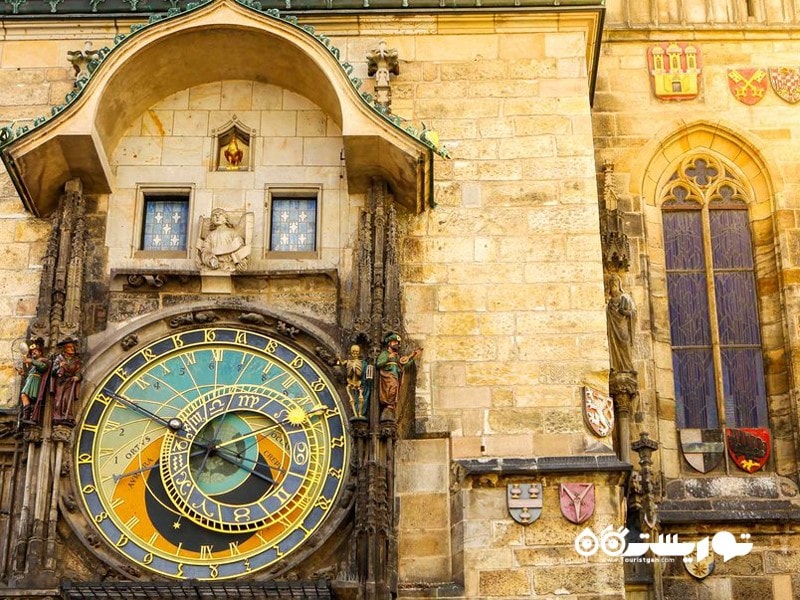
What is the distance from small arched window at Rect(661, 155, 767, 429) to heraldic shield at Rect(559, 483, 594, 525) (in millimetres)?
2765

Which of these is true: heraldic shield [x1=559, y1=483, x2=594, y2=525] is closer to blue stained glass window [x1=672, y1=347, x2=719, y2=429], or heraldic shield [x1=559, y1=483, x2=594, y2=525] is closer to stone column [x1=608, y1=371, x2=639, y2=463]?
stone column [x1=608, y1=371, x2=639, y2=463]

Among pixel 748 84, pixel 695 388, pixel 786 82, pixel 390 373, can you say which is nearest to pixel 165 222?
pixel 390 373

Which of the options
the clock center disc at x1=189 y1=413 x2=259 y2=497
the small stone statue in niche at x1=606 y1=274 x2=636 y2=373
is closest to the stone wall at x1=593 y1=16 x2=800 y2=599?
the small stone statue in niche at x1=606 y1=274 x2=636 y2=373

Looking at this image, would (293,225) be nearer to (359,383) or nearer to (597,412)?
(359,383)

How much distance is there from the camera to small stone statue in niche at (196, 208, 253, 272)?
13.7 meters

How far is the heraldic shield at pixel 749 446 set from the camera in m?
15.0

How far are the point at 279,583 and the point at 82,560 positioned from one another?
1.57 metres

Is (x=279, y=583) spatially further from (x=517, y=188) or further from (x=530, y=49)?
(x=530, y=49)

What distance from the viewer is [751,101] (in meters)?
16.4

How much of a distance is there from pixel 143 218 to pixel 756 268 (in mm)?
5814

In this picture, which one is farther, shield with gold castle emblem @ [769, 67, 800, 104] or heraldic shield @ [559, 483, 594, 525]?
shield with gold castle emblem @ [769, 67, 800, 104]

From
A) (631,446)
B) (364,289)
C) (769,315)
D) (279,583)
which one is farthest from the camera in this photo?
(769,315)

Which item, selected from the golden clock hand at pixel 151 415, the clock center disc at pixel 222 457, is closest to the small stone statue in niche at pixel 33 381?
the golden clock hand at pixel 151 415

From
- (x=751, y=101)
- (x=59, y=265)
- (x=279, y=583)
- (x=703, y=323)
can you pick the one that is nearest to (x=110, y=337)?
(x=59, y=265)
